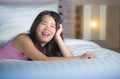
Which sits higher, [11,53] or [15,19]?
[15,19]

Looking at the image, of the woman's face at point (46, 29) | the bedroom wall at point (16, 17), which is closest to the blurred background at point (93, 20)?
the bedroom wall at point (16, 17)

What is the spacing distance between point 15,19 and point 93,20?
1.20 metres

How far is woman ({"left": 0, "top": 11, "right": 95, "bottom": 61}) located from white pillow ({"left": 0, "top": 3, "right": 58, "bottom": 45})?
2.44 ft

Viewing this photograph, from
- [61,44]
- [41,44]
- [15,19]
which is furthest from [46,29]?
[15,19]

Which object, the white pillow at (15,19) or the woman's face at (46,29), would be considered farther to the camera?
the white pillow at (15,19)

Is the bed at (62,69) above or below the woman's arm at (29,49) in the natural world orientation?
below

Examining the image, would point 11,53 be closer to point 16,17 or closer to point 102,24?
point 16,17

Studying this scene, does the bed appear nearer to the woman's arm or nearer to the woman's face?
the woman's arm

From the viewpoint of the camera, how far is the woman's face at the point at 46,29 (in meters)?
1.83

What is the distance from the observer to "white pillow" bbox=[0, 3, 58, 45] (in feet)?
8.84

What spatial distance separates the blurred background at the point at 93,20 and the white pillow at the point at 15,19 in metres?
0.56

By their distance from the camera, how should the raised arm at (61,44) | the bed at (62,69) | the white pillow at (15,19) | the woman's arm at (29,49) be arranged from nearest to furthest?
1. the bed at (62,69)
2. the woman's arm at (29,49)
3. the raised arm at (61,44)
4. the white pillow at (15,19)

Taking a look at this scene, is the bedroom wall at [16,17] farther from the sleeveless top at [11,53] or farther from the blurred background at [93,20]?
the sleeveless top at [11,53]

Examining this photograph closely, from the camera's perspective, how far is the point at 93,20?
12.0 ft
